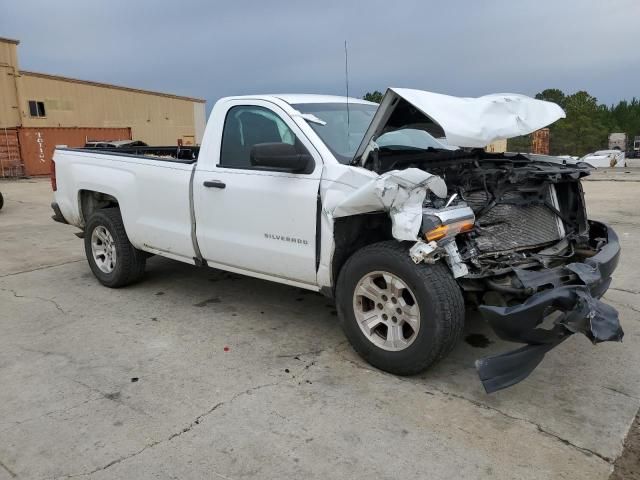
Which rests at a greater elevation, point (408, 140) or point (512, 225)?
point (408, 140)

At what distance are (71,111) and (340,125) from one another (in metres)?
27.9

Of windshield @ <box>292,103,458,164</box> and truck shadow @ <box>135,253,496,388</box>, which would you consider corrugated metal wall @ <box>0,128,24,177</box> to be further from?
windshield @ <box>292,103,458,164</box>

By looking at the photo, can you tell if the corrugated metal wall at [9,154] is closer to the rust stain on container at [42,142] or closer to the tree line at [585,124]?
the rust stain on container at [42,142]

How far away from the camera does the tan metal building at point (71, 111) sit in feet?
81.6

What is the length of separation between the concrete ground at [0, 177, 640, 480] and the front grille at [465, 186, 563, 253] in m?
0.87

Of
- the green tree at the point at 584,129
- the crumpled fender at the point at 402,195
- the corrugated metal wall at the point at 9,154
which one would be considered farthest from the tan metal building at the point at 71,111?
the green tree at the point at 584,129

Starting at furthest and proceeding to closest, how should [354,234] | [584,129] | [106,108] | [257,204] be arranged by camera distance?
[584,129] < [106,108] < [257,204] < [354,234]

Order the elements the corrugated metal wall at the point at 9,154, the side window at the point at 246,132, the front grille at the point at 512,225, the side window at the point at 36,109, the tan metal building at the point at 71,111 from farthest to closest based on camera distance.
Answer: the side window at the point at 36,109
the tan metal building at the point at 71,111
the corrugated metal wall at the point at 9,154
the side window at the point at 246,132
the front grille at the point at 512,225

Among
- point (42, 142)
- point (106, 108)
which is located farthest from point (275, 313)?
point (106, 108)

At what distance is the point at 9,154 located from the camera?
24766 millimetres

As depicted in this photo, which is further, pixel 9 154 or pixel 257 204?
pixel 9 154

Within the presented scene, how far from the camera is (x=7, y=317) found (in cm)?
482

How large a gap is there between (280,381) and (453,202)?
1.63m

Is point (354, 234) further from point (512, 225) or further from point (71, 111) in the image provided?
point (71, 111)
